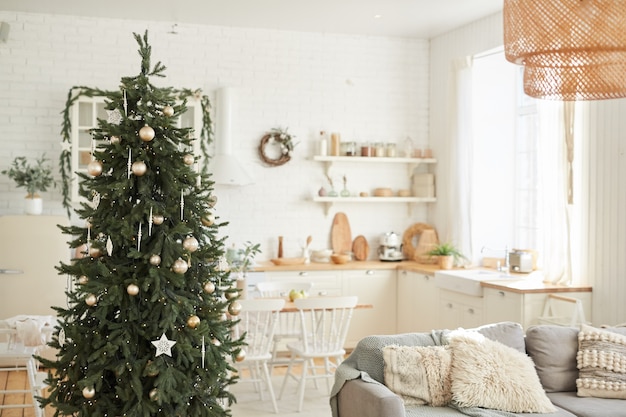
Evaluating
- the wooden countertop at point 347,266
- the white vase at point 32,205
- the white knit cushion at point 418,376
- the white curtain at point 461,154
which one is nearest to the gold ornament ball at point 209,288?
the white knit cushion at point 418,376

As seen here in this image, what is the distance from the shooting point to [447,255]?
7.88m

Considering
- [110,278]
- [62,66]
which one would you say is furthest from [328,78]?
[110,278]

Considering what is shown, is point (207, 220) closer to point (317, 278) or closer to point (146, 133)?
point (146, 133)

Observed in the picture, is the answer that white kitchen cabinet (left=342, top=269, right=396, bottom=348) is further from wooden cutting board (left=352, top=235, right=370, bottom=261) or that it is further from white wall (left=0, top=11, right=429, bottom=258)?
white wall (left=0, top=11, right=429, bottom=258)

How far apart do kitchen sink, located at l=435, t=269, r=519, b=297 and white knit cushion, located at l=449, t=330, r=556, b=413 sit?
2368 millimetres

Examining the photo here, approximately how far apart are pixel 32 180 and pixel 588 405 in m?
5.41

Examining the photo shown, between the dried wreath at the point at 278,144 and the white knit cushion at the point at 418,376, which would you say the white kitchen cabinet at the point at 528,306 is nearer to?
the white knit cushion at the point at 418,376

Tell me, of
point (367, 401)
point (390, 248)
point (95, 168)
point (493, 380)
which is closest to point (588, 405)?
point (493, 380)

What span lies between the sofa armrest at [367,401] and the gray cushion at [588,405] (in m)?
1.08

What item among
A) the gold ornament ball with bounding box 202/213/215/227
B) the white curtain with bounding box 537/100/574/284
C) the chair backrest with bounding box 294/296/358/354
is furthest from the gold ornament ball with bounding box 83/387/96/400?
the white curtain with bounding box 537/100/574/284

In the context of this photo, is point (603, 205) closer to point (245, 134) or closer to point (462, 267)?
point (462, 267)

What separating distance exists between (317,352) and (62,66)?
404 cm

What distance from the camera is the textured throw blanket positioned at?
169 inches

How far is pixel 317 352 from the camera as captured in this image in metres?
6.05
